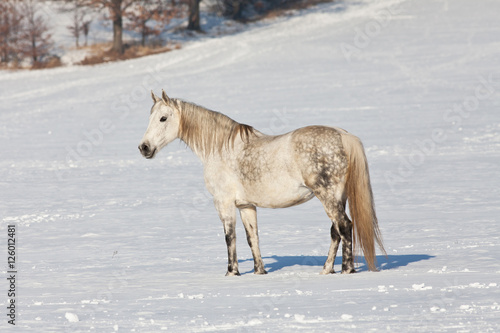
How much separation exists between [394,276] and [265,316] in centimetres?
198

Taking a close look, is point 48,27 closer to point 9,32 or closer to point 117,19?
point 9,32

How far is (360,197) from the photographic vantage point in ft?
25.1

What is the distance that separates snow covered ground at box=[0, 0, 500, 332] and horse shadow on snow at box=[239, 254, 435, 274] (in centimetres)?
5

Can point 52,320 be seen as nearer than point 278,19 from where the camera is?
Yes

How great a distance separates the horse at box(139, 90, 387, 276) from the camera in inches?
301

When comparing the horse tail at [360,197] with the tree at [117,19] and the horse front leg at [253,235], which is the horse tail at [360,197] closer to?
the horse front leg at [253,235]

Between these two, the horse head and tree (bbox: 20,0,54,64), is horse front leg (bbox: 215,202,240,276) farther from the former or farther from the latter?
tree (bbox: 20,0,54,64)

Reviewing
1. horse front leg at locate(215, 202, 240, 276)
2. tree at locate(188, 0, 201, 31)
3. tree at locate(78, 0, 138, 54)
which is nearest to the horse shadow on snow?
horse front leg at locate(215, 202, 240, 276)

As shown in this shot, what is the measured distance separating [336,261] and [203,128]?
2378 millimetres

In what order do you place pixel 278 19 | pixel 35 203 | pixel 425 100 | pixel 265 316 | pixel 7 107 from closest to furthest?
pixel 265 316 → pixel 35 203 → pixel 425 100 → pixel 7 107 → pixel 278 19

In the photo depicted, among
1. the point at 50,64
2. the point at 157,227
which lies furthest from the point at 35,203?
the point at 50,64

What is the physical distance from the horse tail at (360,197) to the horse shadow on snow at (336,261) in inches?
22.6

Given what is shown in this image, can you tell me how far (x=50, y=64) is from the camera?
4162 cm

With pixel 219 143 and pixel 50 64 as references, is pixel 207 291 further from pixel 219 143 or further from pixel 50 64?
pixel 50 64
